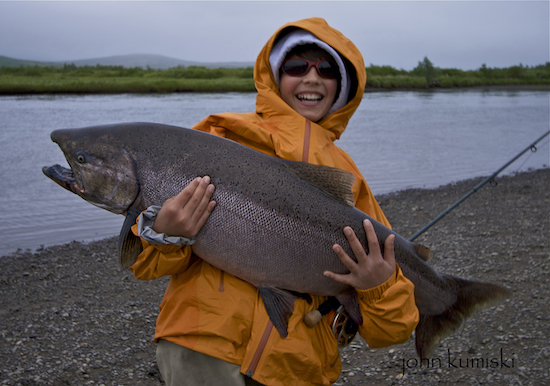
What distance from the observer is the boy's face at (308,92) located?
89.3 inches

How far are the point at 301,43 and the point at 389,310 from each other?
137 centimetres

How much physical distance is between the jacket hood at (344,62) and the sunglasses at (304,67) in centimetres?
9

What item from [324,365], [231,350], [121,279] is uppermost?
[231,350]

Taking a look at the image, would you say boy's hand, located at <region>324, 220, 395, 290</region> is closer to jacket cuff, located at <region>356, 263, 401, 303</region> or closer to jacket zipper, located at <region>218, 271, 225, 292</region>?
jacket cuff, located at <region>356, 263, 401, 303</region>

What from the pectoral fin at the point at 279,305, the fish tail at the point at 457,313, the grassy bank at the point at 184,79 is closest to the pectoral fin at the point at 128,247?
the pectoral fin at the point at 279,305

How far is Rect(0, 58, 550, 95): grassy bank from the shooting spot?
141 ft

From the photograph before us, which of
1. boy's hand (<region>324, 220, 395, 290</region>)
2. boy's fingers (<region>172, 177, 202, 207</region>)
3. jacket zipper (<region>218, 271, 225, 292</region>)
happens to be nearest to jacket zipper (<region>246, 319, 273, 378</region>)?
jacket zipper (<region>218, 271, 225, 292</region>)

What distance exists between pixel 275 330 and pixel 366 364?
2.66 m

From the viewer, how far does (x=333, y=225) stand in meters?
2.02

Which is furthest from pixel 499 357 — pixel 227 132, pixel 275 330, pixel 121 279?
pixel 121 279

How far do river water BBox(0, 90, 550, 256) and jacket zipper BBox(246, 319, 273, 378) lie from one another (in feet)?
23.5

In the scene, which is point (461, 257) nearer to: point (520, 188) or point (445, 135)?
point (520, 188)

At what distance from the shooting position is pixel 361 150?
17.4 metres

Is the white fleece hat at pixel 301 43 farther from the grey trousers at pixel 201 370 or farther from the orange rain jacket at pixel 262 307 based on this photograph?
the grey trousers at pixel 201 370
